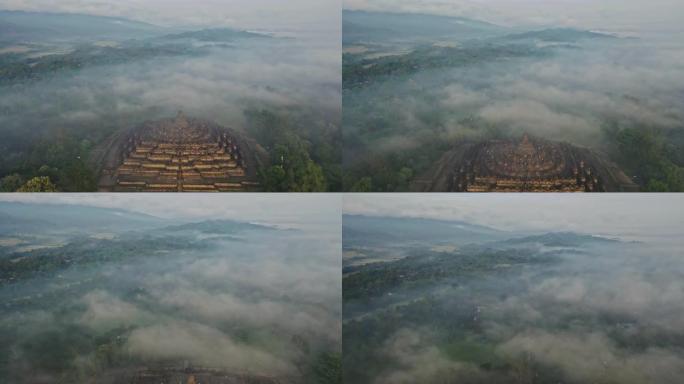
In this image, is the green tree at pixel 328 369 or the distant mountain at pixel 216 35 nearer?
the green tree at pixel 328 369

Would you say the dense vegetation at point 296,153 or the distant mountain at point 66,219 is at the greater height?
the dense vegetation at point 296,153

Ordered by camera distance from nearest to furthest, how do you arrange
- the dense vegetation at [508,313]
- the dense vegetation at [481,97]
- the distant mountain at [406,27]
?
the dense vegetation at [508,313] → the dense vegetation at [481,97] → the distant mountain at [406,27]

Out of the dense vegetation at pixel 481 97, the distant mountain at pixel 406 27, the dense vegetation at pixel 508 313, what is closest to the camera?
the dense vegetation at pixel 508 313

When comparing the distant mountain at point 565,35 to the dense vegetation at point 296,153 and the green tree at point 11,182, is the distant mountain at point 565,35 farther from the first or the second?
the green tree at point 11,182

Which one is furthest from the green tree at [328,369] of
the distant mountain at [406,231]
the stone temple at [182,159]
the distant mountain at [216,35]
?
the distant mountain at [216,35]

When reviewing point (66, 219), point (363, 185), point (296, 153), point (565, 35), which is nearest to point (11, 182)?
point (66, 219)

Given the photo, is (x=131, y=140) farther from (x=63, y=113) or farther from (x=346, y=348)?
(x=346, y=348)

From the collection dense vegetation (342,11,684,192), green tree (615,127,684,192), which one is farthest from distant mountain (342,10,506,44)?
green tree (615,127,684,192)
